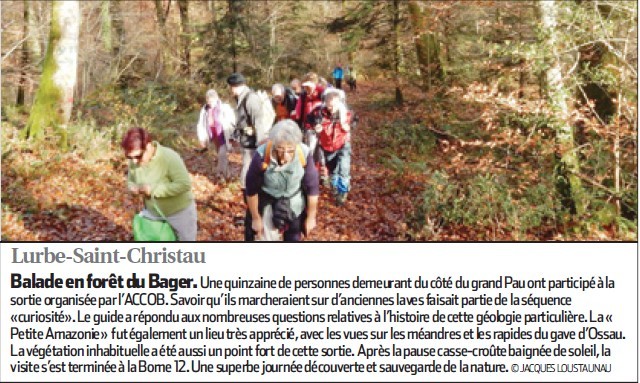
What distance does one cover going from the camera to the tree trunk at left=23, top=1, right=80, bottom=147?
367 inches

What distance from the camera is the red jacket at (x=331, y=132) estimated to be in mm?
8102

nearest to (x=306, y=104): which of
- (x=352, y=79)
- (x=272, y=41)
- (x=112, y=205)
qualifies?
(x=112, y=205)

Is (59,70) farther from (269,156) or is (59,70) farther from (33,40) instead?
(269,156)

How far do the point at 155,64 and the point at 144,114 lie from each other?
6.78 meters

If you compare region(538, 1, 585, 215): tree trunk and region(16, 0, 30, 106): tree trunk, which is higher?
region(16, 0, 30, 106): tree trunk

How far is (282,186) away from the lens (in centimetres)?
458

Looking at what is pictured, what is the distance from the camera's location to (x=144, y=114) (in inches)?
538

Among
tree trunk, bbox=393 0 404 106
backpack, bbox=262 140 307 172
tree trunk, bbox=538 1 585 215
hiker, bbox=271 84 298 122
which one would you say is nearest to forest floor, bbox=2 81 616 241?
tree trunk, bbox=538 1 585 215

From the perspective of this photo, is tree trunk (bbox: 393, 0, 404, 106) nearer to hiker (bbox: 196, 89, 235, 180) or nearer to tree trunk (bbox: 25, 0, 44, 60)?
hiker (bbox: 196, 89, 235, 180)

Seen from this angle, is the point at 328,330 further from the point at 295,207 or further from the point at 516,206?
the point at 516,206

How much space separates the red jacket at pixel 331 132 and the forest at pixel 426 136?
1.14 metres

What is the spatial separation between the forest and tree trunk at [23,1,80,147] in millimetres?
23

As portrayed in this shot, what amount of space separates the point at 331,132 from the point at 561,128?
347cm

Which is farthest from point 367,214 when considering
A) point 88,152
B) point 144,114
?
point 144,114
